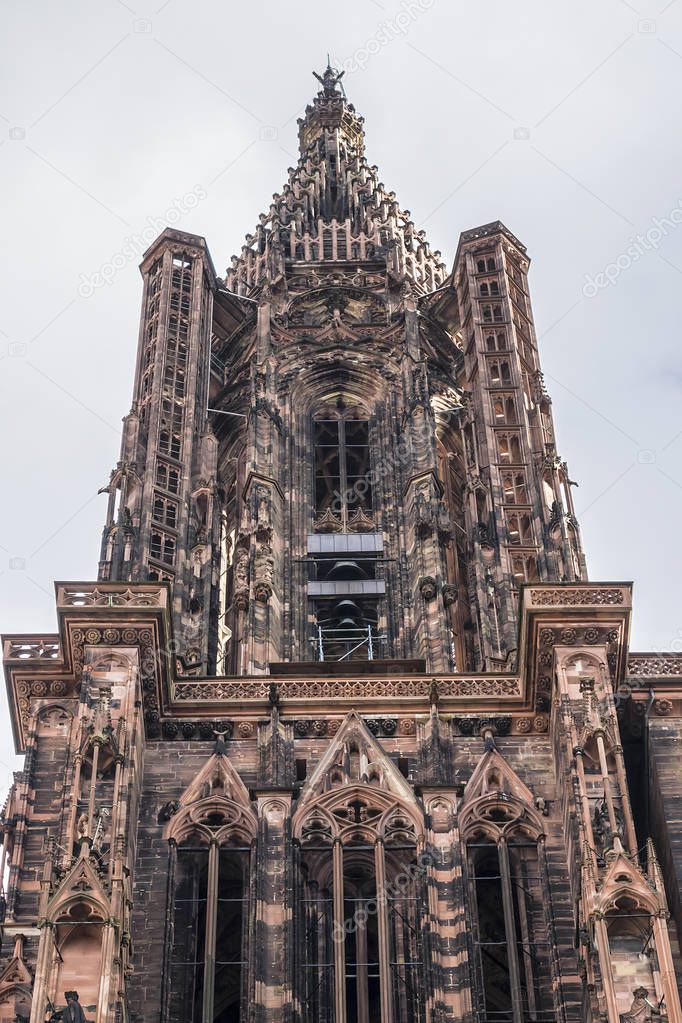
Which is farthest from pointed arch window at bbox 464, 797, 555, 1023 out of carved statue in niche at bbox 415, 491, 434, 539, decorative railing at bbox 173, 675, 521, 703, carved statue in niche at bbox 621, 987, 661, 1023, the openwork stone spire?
the openwork stone spire

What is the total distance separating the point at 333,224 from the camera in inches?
2143

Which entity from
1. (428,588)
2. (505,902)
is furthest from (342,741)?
(428,588)

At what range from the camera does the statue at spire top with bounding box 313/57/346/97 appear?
63375 mm

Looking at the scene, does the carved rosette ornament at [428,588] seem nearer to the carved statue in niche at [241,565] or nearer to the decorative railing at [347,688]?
the carved statue in niche at [241,565]

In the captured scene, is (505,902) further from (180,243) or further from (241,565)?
(180,243)

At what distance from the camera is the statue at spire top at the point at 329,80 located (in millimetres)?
63375

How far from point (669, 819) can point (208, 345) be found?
18.9 metres

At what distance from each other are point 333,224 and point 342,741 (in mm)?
22436

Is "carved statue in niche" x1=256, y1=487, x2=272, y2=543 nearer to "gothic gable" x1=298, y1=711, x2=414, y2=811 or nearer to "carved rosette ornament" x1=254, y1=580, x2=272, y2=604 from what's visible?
"carved rosette ornament" x1=254, y1=580, x2=272, y2=604

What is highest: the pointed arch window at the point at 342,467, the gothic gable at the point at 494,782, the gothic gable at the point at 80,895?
the pointed arch window at the point at 342,467

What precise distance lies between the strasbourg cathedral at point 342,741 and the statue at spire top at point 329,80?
18.7 metres

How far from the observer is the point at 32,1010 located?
93.8 ft

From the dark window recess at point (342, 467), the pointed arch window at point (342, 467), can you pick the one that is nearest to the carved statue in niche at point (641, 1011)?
the pointed arch window at point (342, 467)

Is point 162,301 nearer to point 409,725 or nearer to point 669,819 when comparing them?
point 409,725
